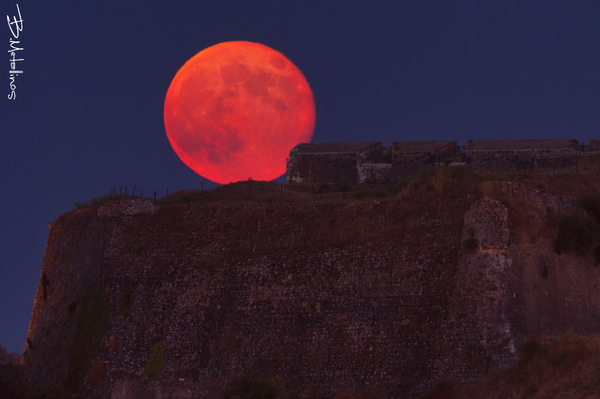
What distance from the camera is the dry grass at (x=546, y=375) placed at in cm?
2861

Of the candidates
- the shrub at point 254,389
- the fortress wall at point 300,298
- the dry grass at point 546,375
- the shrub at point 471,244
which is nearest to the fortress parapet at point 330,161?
the fortress wall at point 300,298

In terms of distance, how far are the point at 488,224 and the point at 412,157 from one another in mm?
17517

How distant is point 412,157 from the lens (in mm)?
52062

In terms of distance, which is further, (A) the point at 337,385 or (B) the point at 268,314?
(B) the point at 268,314

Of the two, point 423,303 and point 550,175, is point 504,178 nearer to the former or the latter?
point 550,175

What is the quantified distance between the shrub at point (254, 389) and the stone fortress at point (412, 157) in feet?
62.4

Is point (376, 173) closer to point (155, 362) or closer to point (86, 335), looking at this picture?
point (155, 362)

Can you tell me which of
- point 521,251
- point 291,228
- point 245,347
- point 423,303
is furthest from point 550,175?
point 245,347

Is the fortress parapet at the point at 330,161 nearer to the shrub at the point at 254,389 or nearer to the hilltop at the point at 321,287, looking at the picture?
the hilltop at the point at 321,287

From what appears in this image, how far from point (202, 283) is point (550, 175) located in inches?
696

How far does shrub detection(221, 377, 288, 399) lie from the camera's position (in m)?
35.3

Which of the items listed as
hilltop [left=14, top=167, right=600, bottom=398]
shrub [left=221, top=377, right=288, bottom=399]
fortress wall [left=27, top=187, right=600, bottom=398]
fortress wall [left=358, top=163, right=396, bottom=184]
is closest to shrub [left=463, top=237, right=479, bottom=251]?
hilltop [left=14, top=167, right=600, bottom=398]

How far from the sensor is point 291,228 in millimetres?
40875

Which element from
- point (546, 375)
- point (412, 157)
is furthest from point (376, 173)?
point (546, 375)
